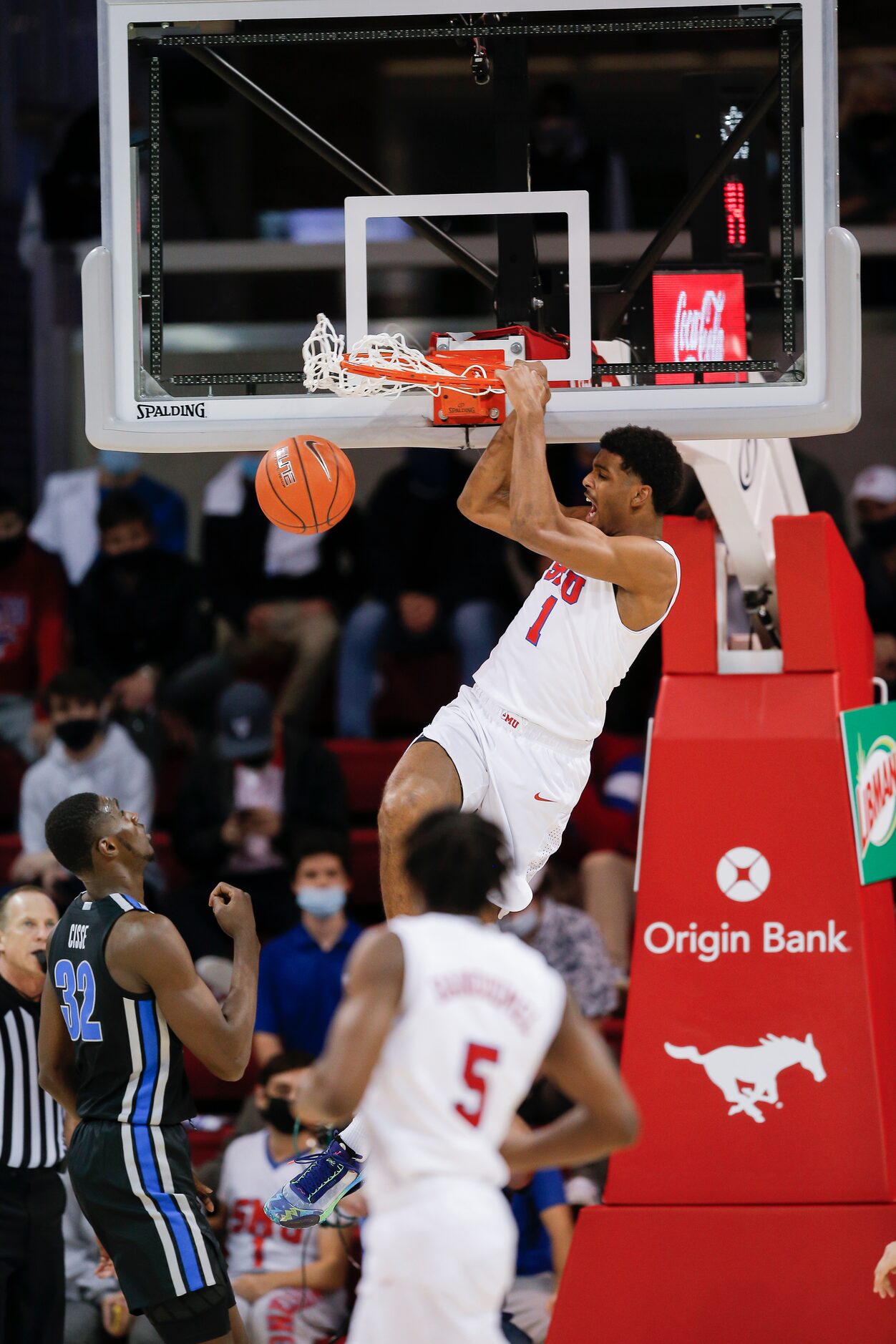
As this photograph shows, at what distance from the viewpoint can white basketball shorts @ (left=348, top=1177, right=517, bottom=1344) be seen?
11.2ft

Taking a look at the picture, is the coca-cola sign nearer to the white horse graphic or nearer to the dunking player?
the dunking player

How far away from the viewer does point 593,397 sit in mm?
5000

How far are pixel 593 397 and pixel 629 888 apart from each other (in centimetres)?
388

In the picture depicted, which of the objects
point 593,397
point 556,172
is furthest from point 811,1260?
point 556,172

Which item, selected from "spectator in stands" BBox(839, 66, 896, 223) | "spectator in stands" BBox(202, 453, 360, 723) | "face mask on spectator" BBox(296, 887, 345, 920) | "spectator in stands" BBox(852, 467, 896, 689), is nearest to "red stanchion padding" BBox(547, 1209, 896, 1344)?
"face mask on spectator" BBox(296, 887, 345, 920)

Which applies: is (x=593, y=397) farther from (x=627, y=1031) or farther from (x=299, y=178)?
(x=299, y=178)

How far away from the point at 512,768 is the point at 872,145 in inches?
268

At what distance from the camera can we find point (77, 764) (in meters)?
8.77

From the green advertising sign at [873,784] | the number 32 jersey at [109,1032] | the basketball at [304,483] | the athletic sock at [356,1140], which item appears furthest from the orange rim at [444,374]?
the athletic sock at [356,1140]

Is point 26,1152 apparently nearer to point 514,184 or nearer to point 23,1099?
point 23,1099

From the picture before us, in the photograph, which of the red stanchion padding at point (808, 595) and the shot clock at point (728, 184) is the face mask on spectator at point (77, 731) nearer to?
the red stanchion padding at point (808, 595)

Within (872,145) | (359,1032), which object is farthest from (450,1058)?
(872,145)

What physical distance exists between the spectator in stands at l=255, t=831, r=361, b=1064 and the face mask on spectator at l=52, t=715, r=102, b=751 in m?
1.34

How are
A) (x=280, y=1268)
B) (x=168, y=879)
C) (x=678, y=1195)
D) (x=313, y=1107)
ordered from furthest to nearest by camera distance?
(x=168, y=879) → (x=280, y=1268) → (x=678, y=1195) → (x=313, y=1107)
